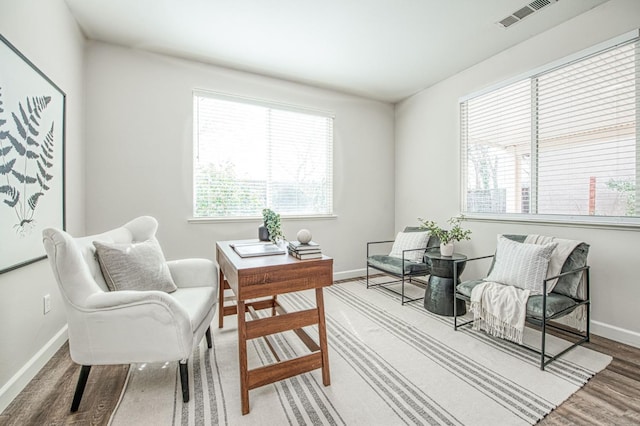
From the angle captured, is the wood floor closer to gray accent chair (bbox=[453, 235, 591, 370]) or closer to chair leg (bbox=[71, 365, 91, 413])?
chair leg (bbox=[71, 365, 91, 413])

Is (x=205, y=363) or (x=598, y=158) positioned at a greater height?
(x=598, y=158)

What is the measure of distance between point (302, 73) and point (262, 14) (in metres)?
1.17

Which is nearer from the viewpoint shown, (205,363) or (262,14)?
(205,363)

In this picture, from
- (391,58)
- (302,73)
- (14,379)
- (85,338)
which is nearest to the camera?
(85,338)

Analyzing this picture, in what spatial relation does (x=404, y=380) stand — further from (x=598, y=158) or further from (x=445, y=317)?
(x=598, y=158)

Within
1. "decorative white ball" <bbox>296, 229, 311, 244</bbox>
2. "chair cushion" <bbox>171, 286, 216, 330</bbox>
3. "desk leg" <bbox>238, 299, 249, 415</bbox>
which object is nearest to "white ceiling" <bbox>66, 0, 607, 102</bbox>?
"decorative white ball" <bbox>296, 229, 311, 244</bbox>

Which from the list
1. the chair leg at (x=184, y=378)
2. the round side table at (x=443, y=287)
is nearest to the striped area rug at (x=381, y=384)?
the chair leg at (x=184, y=378)

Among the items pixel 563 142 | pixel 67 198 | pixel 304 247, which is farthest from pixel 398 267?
pixel 67 198

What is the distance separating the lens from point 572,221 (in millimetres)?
2613

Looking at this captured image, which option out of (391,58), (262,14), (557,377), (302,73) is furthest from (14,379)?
(391,58)

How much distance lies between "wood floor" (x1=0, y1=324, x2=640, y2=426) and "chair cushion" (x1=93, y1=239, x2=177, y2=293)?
0.62m

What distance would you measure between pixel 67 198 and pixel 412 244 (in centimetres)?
354

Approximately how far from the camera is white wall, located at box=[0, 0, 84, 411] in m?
1.65

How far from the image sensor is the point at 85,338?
1.52 meters
